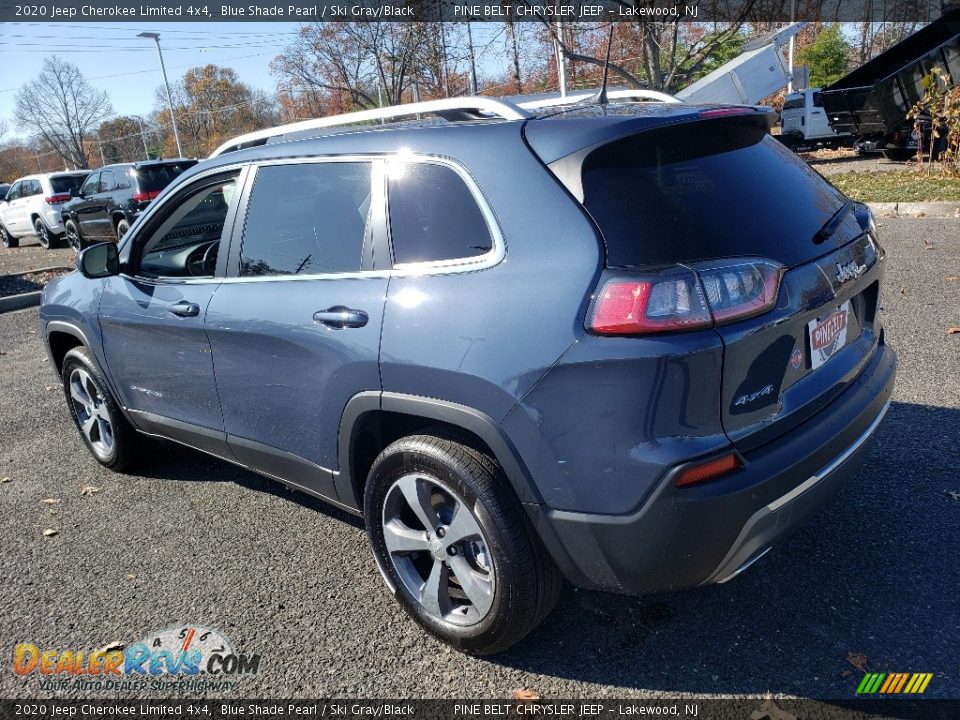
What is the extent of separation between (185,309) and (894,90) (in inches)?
650

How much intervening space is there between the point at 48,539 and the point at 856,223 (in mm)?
3998

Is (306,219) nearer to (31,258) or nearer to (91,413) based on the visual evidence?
(91,413)

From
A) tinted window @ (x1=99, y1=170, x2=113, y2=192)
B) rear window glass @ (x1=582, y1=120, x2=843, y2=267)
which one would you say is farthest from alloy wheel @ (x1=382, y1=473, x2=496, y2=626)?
tinted window @ (x1=99, y1=170, x2=113, y2=192)

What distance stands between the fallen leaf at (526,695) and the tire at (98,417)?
294 cm

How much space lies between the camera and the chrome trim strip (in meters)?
2.34

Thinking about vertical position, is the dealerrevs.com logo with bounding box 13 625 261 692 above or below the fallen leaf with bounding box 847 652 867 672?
below

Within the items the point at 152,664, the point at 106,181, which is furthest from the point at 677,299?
the point at 106,181

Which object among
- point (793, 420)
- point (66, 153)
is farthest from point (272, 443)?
point (66, 153)

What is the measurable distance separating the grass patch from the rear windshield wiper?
9.26m

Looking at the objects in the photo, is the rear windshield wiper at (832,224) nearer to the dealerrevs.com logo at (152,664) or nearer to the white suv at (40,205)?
the dealerrevs.com logo at (152,664)

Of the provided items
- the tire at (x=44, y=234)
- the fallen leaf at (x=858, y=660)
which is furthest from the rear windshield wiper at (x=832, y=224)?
the tire at (x=44, y=234)

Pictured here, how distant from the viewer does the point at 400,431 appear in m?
2.91

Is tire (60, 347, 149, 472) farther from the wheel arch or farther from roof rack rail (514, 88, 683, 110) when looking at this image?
roof rack rail (514, 88, 683, 110)

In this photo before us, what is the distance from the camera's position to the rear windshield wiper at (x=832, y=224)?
8.55ft
